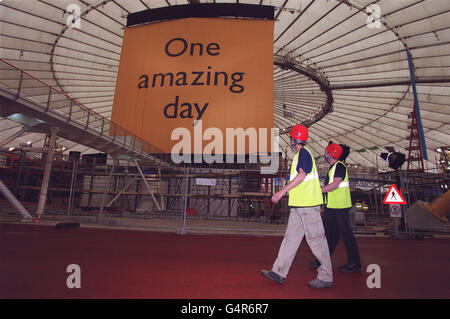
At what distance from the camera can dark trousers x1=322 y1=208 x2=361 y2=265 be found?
157 inches

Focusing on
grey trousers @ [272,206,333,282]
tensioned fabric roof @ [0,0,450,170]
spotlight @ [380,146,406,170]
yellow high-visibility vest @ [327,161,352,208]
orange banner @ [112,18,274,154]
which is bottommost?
grey trousers @ [272,206,333,282]

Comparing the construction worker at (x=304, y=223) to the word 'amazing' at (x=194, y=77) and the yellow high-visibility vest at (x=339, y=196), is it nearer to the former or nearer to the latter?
the yellow high-visibility vest at (x=339, y=196)

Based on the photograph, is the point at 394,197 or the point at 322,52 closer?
the point at 394,197

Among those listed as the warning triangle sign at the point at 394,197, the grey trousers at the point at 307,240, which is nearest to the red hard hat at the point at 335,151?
the grey trousers at the point at 307,240

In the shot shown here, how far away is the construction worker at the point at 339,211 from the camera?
400 cm

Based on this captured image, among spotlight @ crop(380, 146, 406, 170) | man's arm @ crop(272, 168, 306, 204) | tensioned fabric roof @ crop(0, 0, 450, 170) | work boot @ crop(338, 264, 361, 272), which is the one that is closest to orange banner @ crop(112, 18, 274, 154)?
spotlight @ crop(380, 146, 406, 170)

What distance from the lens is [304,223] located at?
3.09 meters

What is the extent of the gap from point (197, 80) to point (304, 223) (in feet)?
34.1

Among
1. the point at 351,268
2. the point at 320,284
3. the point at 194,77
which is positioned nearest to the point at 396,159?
the point at 351,268

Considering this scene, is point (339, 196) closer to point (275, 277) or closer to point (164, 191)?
point (275, 277)

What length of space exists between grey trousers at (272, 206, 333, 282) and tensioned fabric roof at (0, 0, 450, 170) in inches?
510

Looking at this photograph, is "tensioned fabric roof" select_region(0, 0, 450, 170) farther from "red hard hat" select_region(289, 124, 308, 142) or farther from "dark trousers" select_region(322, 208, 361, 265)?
"dark trousers" select_region(322, 208, 361, 265)
